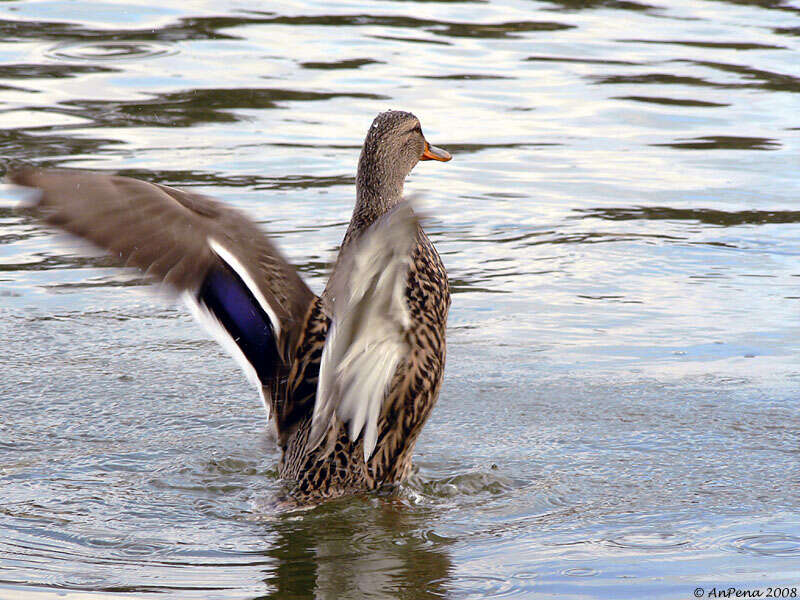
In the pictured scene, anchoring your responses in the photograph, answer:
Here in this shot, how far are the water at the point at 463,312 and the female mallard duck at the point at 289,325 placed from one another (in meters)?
0.15

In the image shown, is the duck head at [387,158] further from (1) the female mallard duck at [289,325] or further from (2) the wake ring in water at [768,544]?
(2) the wake ring in water at [768,544]

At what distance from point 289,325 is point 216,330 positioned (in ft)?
0.77

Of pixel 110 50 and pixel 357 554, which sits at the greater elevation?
pixel 110 50

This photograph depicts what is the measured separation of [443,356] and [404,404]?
22 centimetres

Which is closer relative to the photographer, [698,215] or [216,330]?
[216,330]

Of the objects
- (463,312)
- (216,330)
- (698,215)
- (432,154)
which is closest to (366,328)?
(216,330)

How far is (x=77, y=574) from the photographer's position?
3887mm

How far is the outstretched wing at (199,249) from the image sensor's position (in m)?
4.27

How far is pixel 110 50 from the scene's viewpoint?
11.6 metres

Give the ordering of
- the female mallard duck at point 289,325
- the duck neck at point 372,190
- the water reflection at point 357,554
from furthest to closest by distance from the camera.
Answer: the duck neck at point 372,190 → the female mallard duck at point 289,325 → the water reflection at point 357,554

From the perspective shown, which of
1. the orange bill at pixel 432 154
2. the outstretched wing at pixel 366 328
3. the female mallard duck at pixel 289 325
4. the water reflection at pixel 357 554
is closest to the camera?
the outstretched wing at pixel 366 328

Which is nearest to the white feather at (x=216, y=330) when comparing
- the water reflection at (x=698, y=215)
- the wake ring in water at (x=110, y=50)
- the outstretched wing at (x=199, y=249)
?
the outstretched wing at (x=199, y=249)

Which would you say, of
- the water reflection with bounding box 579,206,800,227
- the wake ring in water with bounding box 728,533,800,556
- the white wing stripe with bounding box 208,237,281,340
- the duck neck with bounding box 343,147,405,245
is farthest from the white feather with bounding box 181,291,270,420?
the water reflection with bounding box 579,206,800,227

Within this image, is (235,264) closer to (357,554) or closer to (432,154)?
(357,554)
